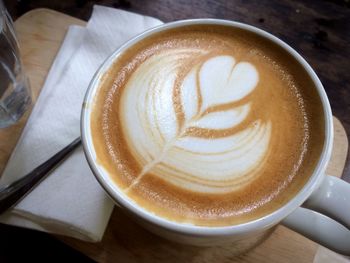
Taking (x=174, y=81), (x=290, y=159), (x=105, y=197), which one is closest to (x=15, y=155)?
(x=105, y=197)

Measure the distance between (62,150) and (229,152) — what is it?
0.31m

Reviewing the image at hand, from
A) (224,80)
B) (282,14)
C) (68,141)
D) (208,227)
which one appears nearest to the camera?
(208,227)

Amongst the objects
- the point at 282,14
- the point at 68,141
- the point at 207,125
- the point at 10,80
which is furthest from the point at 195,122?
the point at 282,14

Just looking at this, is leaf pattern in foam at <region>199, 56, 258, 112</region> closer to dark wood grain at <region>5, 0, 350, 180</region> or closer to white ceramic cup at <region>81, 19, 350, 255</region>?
white ceramic cup at <region>81, 19, 350, 255</region>

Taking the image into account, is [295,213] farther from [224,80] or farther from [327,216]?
[224,80]

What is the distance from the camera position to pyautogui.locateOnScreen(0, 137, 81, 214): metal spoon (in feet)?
2.33

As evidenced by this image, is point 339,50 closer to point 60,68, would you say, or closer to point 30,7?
point 60,68

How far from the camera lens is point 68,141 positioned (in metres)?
0.79

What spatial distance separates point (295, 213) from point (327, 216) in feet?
0.15

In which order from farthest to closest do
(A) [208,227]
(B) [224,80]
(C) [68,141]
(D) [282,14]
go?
(D) [282,14], (C) [68,141], (B) [224,80], (A) [208,227]

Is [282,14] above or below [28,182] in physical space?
above

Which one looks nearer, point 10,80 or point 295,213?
point 295,213

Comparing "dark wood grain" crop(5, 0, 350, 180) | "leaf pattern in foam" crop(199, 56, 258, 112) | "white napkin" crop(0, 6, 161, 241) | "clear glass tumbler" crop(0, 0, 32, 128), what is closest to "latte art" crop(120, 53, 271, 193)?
"leaf pattern in foam" crop(199, 56, 258, 112)

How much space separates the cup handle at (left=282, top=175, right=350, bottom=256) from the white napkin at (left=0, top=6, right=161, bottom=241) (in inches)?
11.6
